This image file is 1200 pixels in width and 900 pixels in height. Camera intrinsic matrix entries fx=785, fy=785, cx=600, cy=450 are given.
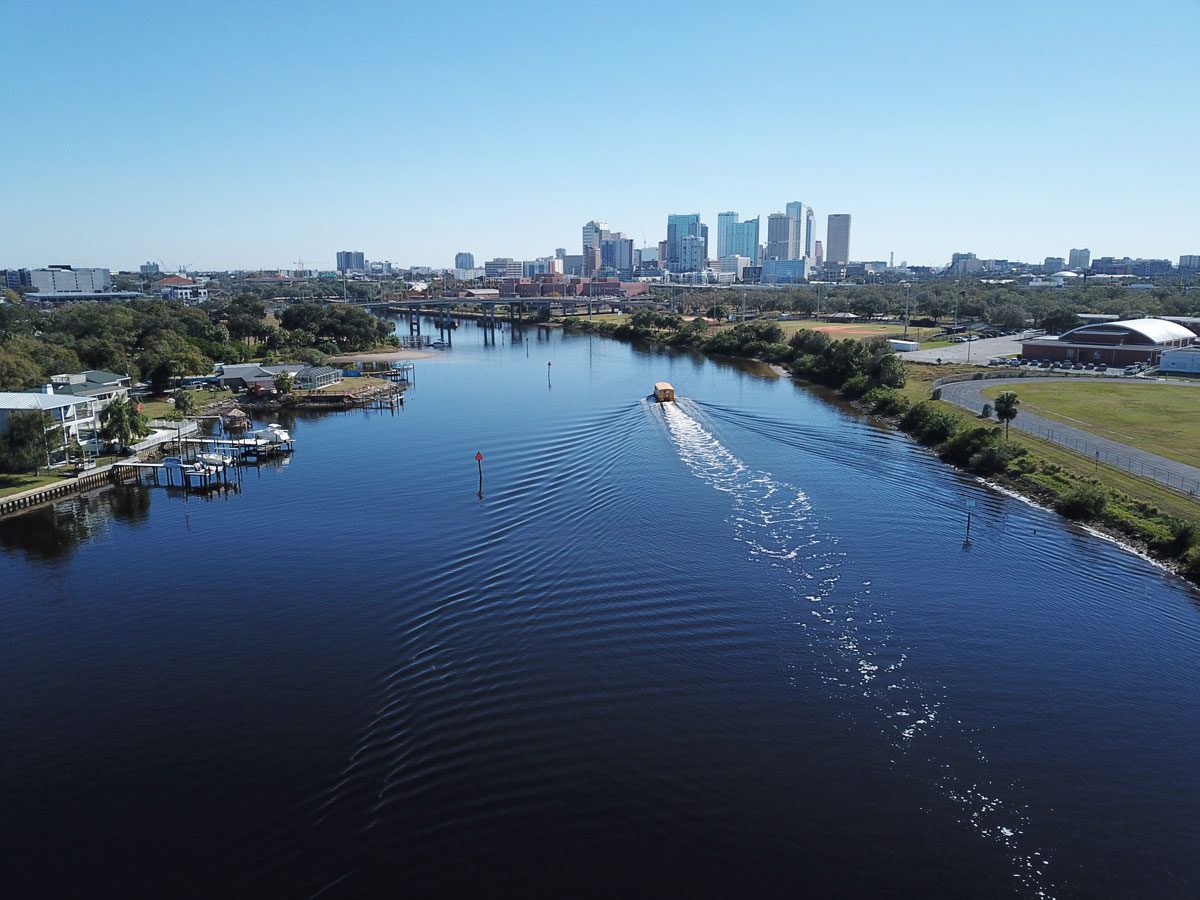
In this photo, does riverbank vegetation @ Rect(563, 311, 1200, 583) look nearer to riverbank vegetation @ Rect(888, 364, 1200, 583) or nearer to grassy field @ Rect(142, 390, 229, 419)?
riverbank vegetation @ Rect(888, 364, 1200, 583)

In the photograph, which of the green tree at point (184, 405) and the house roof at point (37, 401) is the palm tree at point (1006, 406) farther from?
the green tree at point (184, 405)

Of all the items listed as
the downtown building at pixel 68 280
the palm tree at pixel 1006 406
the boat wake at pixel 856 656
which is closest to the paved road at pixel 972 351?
the palm tree at pixel 1006 406

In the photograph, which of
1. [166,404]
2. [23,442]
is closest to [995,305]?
[166,404]

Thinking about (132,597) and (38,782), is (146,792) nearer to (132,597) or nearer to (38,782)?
(38,782)

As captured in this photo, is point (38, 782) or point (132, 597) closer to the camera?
point (38, 782)

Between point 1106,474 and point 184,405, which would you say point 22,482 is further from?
point 1106,474

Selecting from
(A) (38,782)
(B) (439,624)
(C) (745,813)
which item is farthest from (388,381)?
(C) (745,813)
